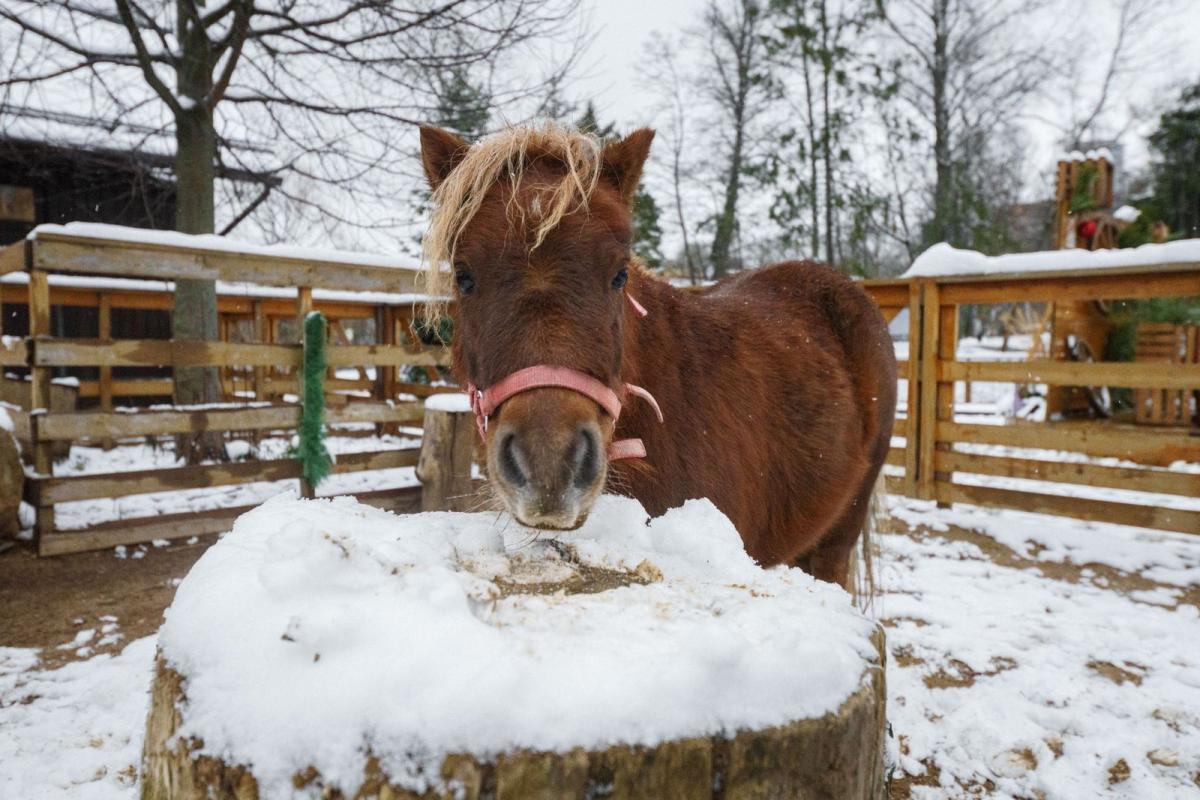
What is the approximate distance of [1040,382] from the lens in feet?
18.1

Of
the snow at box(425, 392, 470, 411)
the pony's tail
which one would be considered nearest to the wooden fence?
the snow at box(425, 392, 470, 411)

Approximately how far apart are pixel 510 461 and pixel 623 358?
0.66 metres

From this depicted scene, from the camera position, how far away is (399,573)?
951 millimetres

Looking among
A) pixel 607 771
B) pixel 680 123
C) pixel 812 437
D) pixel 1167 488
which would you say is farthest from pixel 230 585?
pixel 680 123

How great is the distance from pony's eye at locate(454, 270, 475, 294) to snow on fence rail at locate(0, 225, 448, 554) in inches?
144

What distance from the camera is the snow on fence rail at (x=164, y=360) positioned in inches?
169

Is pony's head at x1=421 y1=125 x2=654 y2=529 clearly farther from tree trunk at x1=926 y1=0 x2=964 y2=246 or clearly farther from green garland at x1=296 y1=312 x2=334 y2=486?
tree trunk at x1=926 y1=0 x2=964 y2=246

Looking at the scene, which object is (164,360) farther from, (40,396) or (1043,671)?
(1043,671)

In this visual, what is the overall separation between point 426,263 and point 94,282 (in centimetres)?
851

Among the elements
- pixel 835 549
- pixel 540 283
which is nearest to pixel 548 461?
pixel 540 283

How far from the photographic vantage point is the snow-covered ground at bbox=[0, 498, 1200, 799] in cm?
233

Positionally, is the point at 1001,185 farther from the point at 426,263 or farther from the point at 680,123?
the point at 426,263

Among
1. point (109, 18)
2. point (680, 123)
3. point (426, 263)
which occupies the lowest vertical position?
point (426, 263)

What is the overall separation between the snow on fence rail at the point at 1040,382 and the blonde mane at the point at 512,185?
16.3 feet
